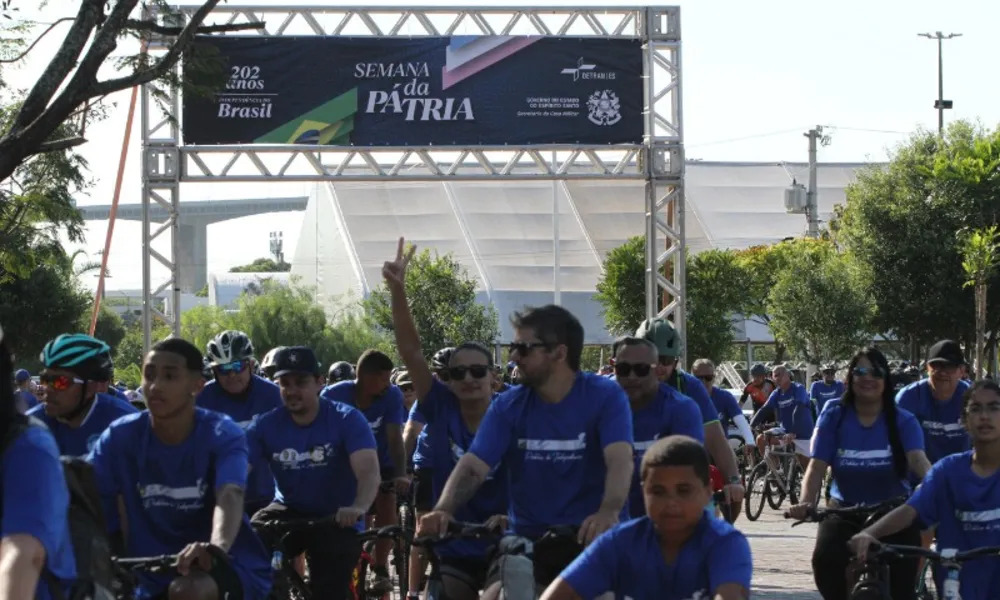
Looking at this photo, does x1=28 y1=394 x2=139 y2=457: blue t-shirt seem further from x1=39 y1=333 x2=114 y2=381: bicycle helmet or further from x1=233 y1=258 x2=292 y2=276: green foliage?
x1=233 y1=258 x2=292 y2=276: green foliage

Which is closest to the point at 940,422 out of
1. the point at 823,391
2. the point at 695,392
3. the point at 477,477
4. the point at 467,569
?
the point at 695,392

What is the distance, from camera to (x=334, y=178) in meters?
24.9

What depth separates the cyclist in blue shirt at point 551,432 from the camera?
719 centimetres

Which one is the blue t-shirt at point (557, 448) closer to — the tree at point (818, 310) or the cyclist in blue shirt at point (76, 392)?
the cyclist in blue shirt at point (76, 392)

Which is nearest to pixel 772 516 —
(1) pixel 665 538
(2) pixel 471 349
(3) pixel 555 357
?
(2) pixel 471 349

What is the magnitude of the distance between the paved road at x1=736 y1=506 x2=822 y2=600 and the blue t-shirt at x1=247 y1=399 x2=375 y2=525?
428 centimetres

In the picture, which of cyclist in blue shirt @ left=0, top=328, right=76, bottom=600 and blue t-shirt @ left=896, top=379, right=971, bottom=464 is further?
blue t-shirt @ left=896, top=379, right=971, bottom=464

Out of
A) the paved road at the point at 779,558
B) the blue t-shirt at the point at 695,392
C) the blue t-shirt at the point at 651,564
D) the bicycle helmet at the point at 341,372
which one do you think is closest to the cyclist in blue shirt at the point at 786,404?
the paved road at the point at 779,558

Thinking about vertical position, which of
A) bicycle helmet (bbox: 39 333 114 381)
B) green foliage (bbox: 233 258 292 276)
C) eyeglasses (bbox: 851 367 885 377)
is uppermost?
green foliage (bbox: 233 258 292 276)

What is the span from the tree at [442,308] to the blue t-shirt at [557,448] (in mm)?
46955

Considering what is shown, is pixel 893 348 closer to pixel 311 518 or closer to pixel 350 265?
pixel 350 265

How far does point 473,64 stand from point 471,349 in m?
15.8

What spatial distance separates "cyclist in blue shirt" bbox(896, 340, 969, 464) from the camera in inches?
446

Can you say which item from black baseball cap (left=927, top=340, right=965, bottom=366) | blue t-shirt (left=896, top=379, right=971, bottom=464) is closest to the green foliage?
blue t-shirt (left=896, top=379, right=971, bottom=464)
